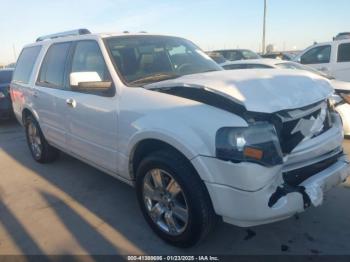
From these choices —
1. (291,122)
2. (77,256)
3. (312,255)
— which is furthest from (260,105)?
(77,256)

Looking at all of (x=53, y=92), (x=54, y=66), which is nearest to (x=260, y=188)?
(x=53, y=92)

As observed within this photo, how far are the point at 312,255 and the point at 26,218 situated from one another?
9.53 ft

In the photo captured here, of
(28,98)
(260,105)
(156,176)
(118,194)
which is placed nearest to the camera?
(260,105)

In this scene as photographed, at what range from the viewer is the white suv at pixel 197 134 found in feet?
8.34

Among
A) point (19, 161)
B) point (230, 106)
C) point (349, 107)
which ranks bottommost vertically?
point (19, 161)

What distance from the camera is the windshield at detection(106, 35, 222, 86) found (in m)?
3.67

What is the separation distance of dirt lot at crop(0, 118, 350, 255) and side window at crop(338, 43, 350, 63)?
7.07 metres

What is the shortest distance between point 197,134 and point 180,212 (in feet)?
2.49

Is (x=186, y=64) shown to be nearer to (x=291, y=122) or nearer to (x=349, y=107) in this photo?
(x=291, y=122)

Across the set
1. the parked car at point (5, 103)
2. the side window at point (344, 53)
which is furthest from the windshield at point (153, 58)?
the side window at point (344, 53)

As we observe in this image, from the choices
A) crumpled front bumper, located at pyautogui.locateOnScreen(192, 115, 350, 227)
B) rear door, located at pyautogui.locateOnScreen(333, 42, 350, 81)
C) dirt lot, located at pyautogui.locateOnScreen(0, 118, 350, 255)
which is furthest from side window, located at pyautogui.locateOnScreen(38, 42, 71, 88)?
rear door, located at pyautogui.locateOnScreen(333, 42, 350, 81)

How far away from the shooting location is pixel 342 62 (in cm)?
1003

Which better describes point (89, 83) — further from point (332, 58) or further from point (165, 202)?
point (332, 58)

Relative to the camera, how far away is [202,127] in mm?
2613
